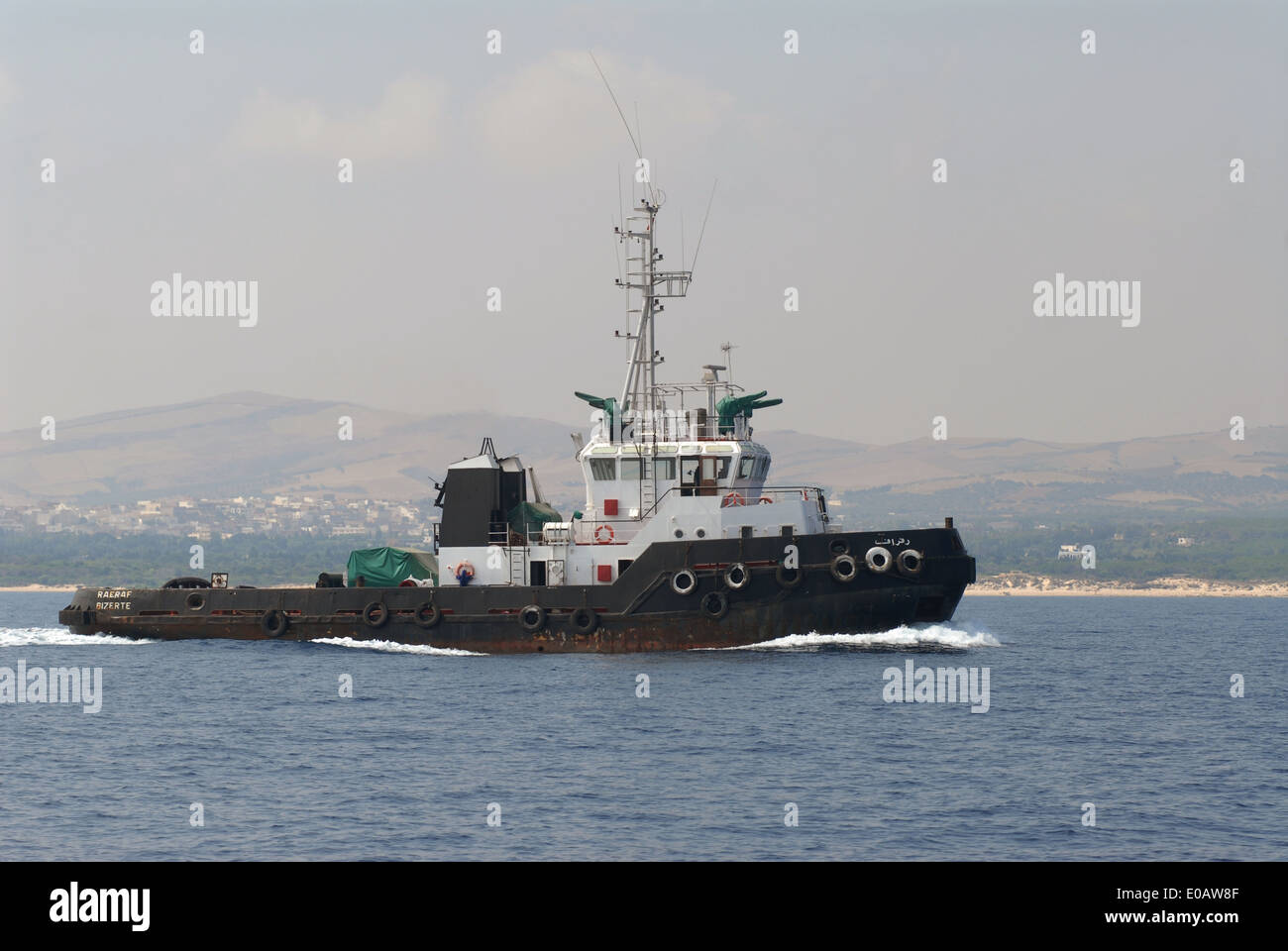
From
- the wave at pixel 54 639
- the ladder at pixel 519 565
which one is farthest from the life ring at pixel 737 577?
the wave at pixel 54 639

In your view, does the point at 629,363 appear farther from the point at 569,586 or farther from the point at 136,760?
the point at 136,760

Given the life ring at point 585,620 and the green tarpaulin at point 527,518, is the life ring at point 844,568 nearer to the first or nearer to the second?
the life ring at point 585,620

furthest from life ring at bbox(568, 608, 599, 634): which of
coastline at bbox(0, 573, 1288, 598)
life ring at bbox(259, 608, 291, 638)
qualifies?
coastline at bbox(0, 573, 1288, 598)

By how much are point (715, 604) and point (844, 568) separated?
3.66 metres

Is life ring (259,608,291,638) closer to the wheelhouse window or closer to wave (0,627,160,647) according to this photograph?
wave (0,627,160,647)

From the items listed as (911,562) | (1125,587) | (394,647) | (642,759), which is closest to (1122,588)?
(1125,587)

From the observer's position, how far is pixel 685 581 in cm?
4125

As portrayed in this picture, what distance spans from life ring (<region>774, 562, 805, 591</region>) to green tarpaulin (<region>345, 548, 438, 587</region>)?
11355 millimetres

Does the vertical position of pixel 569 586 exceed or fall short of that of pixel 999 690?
it exceeds it

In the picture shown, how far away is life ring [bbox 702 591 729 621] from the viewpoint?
41.3 metres

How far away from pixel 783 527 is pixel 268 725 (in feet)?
50.6

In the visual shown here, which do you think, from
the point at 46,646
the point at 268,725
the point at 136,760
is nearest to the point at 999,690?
the point at 268,725

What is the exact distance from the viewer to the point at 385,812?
24484 millimetres

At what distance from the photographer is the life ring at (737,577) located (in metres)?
41.1
